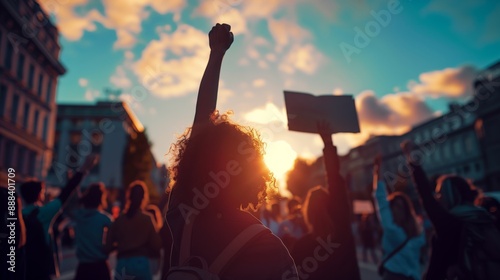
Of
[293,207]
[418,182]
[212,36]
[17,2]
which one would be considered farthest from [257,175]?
[17,2]

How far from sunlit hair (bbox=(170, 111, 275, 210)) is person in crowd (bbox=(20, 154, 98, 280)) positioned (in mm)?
2687

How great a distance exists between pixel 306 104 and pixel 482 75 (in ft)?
160

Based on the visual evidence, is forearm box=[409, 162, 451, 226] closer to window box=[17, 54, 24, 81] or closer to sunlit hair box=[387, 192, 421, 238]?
sunlit hair box=[387, 192, 421, 238]

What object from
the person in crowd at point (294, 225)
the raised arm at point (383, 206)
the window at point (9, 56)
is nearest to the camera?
the raised arm at point (383, 206)

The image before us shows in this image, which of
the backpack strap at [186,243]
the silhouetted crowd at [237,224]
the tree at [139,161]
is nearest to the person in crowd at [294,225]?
the silhouetted crowd at [237,224]

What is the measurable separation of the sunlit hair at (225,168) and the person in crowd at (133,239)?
2.99 meters

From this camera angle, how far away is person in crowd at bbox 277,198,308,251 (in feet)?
18.7

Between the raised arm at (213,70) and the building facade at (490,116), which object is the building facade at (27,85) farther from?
the building facade at (490,116)

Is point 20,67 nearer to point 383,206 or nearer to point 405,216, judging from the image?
point 383,206

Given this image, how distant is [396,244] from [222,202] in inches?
136

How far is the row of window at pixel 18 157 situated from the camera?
28.4m

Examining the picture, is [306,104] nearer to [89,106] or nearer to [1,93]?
[1,93]

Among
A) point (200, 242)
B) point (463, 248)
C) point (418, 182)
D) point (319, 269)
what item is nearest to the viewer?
point (200, 242)

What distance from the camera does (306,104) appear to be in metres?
3.09
